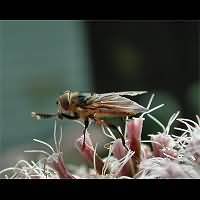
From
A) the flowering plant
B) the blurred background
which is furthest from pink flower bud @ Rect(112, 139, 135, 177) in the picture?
the blurred background

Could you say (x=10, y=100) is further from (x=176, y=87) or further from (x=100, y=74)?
(x=176, y=87)

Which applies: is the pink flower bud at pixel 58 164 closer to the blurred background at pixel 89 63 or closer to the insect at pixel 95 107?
the insect at pixel 95 107

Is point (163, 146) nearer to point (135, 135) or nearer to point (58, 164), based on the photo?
point (135, 135)

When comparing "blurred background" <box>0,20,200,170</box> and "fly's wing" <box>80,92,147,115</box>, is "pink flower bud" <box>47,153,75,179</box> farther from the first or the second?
"blurred background" <box>0,20,200,170</box>

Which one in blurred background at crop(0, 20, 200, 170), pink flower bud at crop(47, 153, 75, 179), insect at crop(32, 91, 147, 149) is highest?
insect at crop(32, 91, 147, 149)

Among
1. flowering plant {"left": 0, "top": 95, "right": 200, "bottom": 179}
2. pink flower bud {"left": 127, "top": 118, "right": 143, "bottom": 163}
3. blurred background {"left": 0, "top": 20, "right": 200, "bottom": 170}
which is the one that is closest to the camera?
flowering plant {"left": 0, "top": 95, "right": 200, "bottom": 179}

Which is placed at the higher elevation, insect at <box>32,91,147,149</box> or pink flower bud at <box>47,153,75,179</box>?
insect at <box>32,91,147,149</box>
